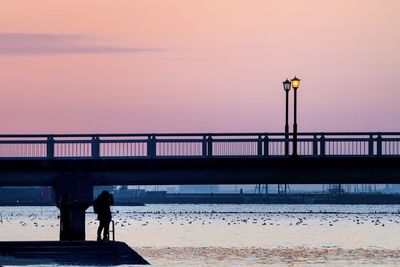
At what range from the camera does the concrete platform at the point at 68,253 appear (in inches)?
1886

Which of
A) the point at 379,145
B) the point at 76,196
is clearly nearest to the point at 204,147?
the point at 76,196

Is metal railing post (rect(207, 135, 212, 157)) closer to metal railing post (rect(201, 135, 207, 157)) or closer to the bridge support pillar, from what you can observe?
metal railing post (rect(201, 135, 207, 157))

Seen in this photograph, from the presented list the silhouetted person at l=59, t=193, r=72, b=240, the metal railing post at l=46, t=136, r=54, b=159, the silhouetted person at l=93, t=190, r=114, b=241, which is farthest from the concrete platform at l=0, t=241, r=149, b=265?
the metal railing post at l=46, t=136, r=54, b=159

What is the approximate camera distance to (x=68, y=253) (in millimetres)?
51125

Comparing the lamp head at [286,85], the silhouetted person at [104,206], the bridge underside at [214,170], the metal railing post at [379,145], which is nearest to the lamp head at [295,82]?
the lamp head at [286,85]

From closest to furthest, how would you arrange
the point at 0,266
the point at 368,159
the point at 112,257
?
the point at 0,266 → the point at 112,257 → the point at 368,159

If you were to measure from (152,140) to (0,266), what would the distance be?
23.9 metres

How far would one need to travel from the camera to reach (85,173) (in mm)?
68875

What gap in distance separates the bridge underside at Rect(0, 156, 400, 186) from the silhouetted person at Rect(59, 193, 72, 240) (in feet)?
15.0

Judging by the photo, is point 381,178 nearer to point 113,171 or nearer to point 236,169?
point 236,169

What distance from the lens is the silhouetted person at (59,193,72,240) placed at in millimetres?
59347

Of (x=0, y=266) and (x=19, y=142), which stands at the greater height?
(x=19, y=142)

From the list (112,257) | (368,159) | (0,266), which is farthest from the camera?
(368,159)

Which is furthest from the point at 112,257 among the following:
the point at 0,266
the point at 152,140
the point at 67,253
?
the point at 152,140
